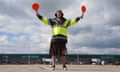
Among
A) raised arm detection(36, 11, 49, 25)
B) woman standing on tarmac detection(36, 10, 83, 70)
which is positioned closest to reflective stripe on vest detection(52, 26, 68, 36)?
woman standing on tarmac detection(36, 10, 83, 70)

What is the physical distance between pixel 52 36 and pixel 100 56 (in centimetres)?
3514

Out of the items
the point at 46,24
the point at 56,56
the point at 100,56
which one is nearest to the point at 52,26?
the point at 46,24

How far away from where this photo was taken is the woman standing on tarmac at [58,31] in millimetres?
11242

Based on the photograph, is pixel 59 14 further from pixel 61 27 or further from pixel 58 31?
pixel 58 31

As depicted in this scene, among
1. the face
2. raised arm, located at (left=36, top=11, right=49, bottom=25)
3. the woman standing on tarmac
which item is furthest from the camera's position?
raised arm, located at (left=36, top=11, right=49, bottom=25)

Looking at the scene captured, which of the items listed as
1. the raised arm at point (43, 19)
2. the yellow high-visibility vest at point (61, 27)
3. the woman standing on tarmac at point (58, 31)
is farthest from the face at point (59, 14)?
the raised arm at point (43, 19)

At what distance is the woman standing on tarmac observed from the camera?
1124 centimetres

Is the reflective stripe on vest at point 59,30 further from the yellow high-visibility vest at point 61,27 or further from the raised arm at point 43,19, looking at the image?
the raised arm at point 43,19

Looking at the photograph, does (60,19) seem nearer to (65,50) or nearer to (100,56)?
(65,50)

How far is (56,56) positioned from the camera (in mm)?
11680

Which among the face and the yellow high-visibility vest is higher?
the face

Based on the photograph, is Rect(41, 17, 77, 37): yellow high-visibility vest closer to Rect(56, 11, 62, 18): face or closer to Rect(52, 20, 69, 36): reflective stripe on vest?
Rect(52, 20, 69, 36): reflective stripe on vest

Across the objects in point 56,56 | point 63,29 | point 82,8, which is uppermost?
point 82,8

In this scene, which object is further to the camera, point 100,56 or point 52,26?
point 100,56
